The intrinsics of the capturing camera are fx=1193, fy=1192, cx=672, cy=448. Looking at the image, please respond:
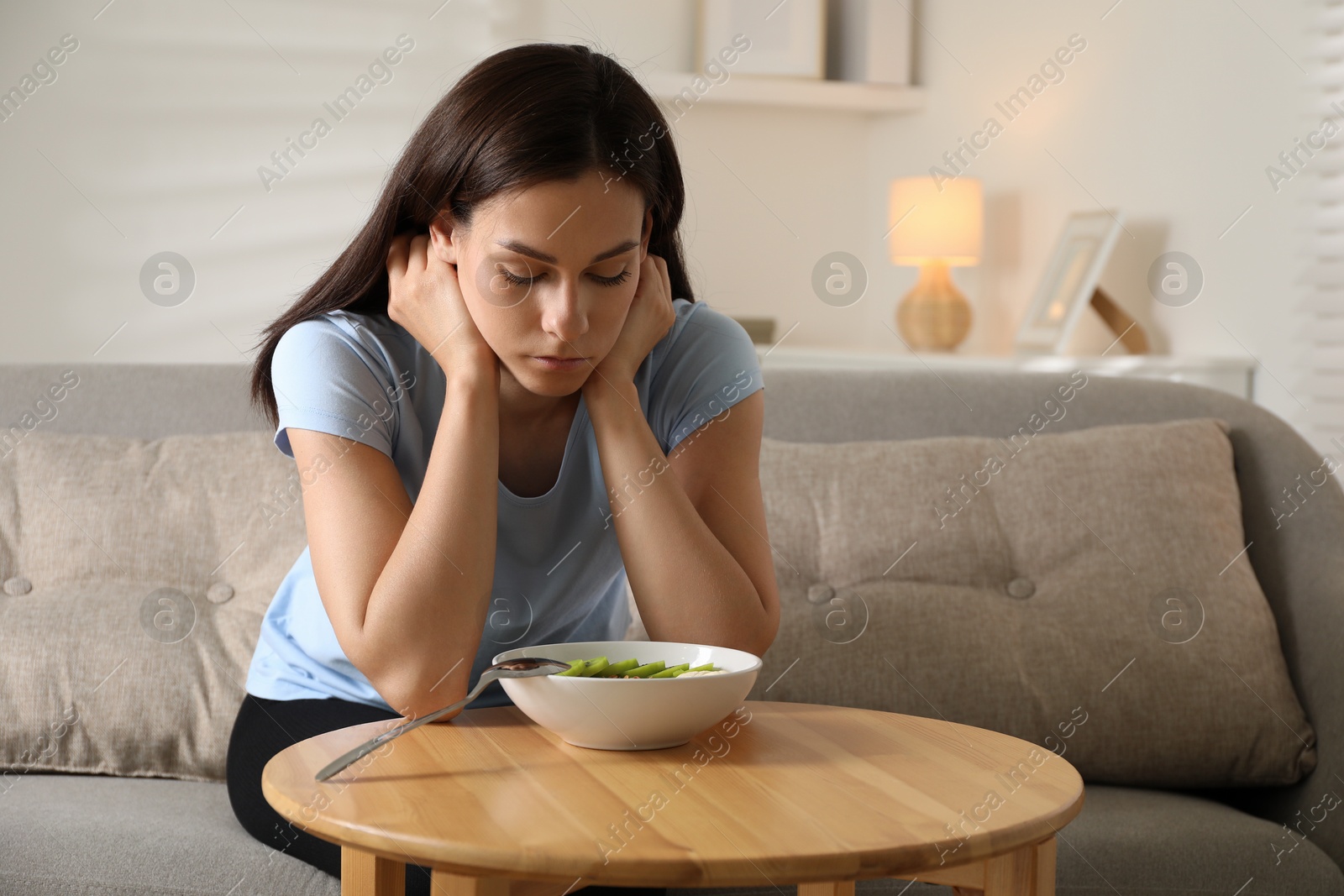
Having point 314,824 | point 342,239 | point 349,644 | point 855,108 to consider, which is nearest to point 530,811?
point 314,824

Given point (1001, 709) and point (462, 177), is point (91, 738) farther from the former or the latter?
point (1001, 709)

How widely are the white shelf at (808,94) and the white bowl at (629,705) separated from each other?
2.95 m

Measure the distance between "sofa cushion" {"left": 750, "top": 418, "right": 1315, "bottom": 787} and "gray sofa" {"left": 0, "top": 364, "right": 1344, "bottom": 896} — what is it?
0.20ft

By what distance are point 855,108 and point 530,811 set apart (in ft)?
11.0

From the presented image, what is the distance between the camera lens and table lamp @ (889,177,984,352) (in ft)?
10.6

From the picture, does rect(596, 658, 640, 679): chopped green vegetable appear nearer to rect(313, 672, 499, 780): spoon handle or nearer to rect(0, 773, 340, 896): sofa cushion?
rect(313, 672, 499, 780): spoon handle

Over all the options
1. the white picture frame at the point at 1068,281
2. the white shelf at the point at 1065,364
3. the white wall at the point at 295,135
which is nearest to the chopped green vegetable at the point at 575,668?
the white shelf at the point at 1065,364

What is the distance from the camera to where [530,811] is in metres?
0.79

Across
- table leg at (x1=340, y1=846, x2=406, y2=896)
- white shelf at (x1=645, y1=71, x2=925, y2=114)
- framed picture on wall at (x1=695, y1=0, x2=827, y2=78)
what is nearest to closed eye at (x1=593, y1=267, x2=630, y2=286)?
table leg at (x1=340, y1=846, x2=406, y2=896)

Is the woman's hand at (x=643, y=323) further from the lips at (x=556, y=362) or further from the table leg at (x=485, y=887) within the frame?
the table leg at (x=485, y=887)

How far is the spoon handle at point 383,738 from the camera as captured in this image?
85 centimetres

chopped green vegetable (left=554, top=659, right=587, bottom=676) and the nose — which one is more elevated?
the nose

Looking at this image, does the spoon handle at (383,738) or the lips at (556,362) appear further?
A: the lips at (556,362)

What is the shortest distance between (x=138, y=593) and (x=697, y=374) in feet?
2.85
